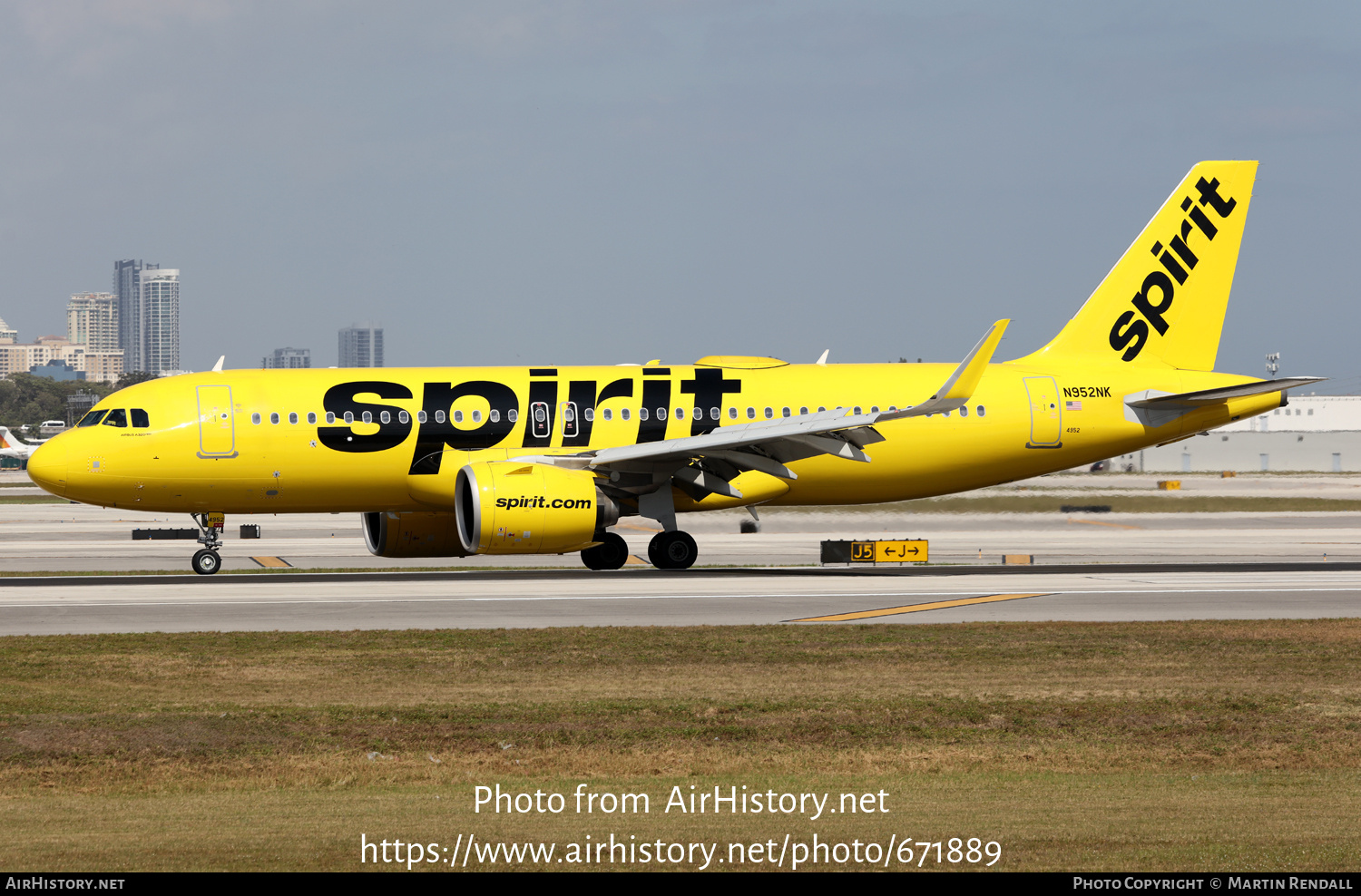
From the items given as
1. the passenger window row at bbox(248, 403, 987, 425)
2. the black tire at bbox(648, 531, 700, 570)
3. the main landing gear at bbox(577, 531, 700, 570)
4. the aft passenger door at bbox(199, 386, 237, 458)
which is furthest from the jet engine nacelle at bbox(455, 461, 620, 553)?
the aft passenger door at bbox(199, 386, 237, 458)

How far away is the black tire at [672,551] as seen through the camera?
3169cm

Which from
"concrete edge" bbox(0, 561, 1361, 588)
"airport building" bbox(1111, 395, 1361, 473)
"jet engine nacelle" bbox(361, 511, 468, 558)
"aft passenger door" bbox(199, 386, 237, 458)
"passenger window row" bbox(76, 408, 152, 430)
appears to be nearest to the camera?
"concrete edge" bbox(0, 561, 1361, 588)

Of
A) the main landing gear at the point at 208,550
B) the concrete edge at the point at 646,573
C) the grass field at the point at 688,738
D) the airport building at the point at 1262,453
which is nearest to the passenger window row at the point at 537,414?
the main landing gear at the point at 208,550

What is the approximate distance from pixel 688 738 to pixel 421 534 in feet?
64.7

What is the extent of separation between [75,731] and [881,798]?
791 cm

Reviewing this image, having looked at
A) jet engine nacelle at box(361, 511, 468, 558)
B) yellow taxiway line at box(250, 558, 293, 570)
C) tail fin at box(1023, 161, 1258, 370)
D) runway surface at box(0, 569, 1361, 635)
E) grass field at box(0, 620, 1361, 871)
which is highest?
tail fin at box(1023, 161, 1258, 370)

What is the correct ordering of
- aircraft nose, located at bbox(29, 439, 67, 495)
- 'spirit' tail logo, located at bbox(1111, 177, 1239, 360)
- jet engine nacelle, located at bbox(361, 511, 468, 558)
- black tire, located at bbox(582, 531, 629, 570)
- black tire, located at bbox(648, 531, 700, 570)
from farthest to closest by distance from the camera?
'spirit' tail logo, located at bbox(1111, 177, 1239, 360)
jet engine nacelle, located at bbox(361, 511, 468, 558)
black tire, located at bbox(582, 531, 629, 570)
black tire, located at bbox(648, 531, 700, 570)
aircraft nose, located at bbox(29, 439, 67, 495)

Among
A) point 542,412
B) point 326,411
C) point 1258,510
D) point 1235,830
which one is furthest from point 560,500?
point 1258,510

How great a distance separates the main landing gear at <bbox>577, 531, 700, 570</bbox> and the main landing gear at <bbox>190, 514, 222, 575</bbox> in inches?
329

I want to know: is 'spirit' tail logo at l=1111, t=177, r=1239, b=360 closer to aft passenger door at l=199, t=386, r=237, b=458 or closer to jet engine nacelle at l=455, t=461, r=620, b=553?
jet engine nacelle at l=455, t=461, r=620, b=553

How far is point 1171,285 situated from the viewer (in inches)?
Answer: 1375

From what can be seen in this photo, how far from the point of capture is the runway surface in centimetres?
→ 2253

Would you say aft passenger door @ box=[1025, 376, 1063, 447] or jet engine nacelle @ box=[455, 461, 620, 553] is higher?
aft passenger door @ box=[1025, 376, 1063, 447]

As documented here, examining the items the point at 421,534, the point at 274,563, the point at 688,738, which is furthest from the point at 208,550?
the point at 688,738
